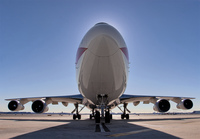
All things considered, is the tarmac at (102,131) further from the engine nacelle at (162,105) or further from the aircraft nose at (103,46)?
the engine nacelle at (162,105)

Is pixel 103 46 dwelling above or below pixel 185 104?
above

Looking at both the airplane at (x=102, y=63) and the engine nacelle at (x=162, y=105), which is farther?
the engine nacelle at (x=162, y=105)

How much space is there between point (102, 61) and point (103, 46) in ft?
2.70

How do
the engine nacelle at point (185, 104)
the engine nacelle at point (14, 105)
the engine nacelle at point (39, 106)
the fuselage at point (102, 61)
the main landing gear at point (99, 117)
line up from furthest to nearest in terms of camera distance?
the engine nacelle at point (14, 105)
the engine nacelle at point (185, 104)
the engine nacelle at point (39, 106)
the main landing gear at point (99, 117)
the fuselage at point (102, 61)

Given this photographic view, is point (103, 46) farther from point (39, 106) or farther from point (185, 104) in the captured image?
point (185, 104)

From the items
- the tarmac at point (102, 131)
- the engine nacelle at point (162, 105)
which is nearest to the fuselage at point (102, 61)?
the tarmac at point (102, 131)

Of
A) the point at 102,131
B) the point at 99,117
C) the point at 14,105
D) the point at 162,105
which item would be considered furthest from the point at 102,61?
the point at 14,105

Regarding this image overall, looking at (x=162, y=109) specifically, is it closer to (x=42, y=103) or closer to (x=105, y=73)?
(x=105, y=73)

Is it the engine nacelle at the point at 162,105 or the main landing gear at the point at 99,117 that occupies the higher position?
the engine nacelle at the point at 162,105

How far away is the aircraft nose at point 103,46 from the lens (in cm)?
843

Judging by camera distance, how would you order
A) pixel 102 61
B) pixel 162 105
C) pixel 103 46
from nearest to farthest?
pixel 103 46
pixel 102 61
pixel 162 105

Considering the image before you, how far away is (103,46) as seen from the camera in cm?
845

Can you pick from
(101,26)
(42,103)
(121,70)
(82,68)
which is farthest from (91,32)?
(42,103)

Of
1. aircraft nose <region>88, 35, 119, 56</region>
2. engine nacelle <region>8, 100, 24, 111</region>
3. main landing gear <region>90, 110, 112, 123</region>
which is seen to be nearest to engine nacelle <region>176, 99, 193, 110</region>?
main landing gear <region>90, 110, 112, 123</region>
